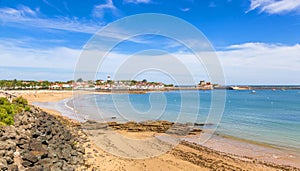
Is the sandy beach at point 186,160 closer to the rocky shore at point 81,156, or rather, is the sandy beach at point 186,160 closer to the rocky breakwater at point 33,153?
the rocky shore at point 81,156

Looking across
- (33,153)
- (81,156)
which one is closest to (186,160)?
(81,156)

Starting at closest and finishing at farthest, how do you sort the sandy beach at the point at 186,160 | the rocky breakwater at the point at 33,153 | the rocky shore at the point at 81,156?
the rocky breakwater at the point at 33,153, the rocky shore at the point at 81,156, the sandy beach at the point at 186,160

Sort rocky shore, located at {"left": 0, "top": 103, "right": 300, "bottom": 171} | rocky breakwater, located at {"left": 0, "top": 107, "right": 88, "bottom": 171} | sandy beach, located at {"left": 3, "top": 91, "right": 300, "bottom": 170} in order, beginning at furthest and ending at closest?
sandy beach, located at {"left": 3, "top": 91, "right": 300, "bottom": 170}, rocky shore, located at {"left": 0, "top": 103, "right": 300, "bottom": 171}, rocky breakwater, located at {"left": 0, "top": 107, "right": 88, "bottom": 171}

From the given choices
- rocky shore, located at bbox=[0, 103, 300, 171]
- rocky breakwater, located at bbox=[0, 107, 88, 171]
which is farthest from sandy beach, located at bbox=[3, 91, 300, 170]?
rocky breakwater, located at bbox=[0, 107, 88, 171]

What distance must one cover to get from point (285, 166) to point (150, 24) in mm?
9220

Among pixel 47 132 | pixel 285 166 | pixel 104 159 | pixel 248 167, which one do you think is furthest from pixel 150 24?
pixel 285 166

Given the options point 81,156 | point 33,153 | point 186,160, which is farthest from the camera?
point 186,160

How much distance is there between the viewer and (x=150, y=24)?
10.2 meters

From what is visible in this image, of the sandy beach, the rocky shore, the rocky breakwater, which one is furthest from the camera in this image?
the sandy beach

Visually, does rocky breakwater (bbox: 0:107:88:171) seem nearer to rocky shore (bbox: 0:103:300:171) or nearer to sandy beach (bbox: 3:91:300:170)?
rocky shore (bbox: 0:103:300:171)

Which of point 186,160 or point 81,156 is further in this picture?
point 186,160

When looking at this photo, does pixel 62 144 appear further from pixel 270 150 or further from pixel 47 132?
pixel 270 150

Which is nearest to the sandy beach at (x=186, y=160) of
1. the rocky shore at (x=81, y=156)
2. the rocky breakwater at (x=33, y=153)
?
the rocky shore at (x=81, y=156)

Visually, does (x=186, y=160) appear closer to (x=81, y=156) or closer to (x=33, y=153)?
(x=81, y=156)
